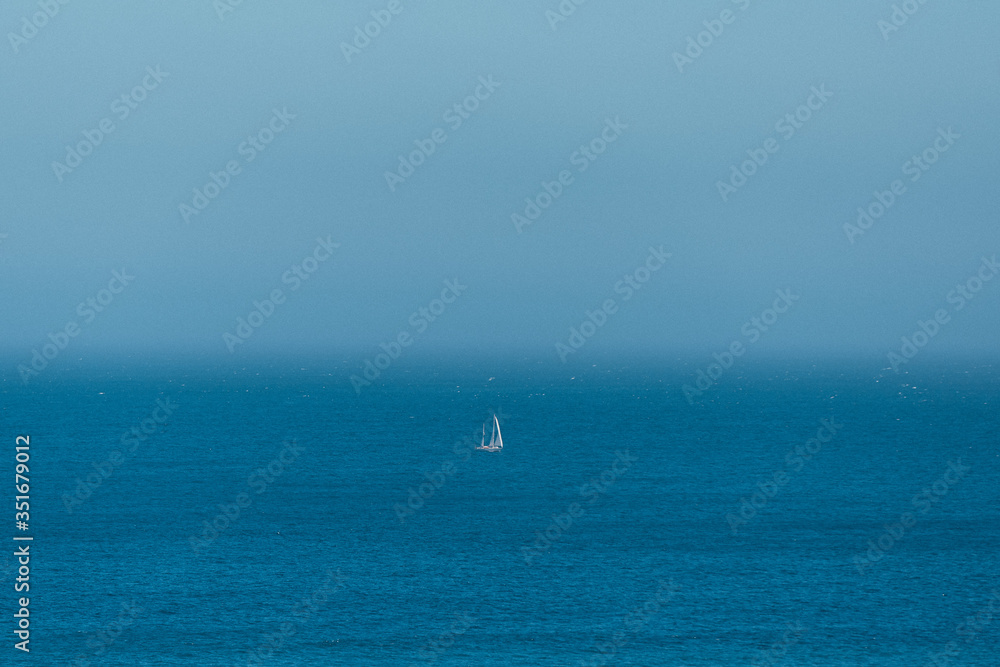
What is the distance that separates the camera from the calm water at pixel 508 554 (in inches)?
2448

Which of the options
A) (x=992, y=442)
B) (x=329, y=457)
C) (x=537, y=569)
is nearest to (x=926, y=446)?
(x=992, y=442)

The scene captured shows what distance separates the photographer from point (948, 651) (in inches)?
2421

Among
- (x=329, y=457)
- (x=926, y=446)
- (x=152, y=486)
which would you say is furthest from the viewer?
(x=926, y=446)

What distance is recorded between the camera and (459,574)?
251 feet

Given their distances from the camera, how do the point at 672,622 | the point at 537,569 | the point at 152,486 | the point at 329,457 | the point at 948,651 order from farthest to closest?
the point at 329,457, the point at 152,486, the point at 537,569, the point at 672,622, the point at 948,651

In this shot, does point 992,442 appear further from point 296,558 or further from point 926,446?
point 296,558

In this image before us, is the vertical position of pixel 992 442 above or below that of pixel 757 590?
above

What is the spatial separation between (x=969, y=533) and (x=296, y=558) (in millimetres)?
56211

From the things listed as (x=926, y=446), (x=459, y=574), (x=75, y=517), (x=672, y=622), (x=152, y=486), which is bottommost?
(x=672, y=622)

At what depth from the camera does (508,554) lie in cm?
8212

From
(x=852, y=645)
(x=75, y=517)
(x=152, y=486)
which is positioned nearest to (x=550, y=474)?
(x=152, y=486)

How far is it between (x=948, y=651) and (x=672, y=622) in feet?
51.4

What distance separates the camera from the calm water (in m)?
62.2

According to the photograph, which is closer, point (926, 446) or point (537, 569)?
point (537, 569)
